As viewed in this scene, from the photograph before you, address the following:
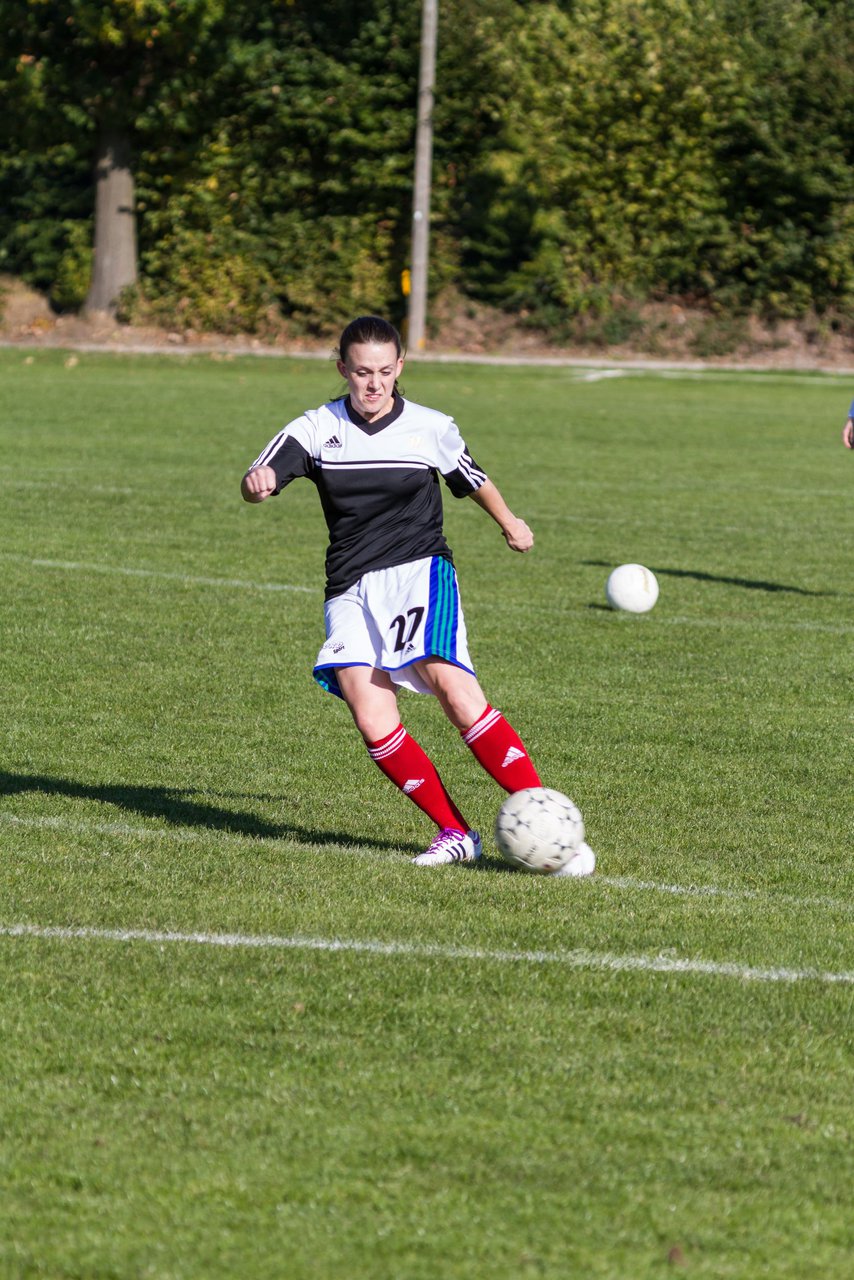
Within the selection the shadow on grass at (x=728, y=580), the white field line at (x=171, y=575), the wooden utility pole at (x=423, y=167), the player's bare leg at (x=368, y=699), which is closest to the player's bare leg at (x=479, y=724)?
the player's bare leg at (x=368, y=699)

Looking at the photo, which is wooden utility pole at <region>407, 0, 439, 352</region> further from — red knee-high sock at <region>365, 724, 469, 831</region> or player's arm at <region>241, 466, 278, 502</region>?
player's arm at <region>241, 466, 278, 502</region>

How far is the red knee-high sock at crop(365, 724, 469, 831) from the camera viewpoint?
573cm

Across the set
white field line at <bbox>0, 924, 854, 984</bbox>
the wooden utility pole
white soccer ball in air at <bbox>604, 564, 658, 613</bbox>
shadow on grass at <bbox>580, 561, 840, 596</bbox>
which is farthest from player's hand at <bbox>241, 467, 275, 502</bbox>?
the wooden utility pole

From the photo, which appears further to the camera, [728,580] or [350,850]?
[728,580]

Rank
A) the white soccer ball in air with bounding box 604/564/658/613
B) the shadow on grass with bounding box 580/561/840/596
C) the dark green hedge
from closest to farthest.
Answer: the white soccer ball in air with bounding box 604/564/658/613 < the shadow on grass with bounding box 580/561/840/596 < the dark green hedge

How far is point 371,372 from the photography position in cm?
553

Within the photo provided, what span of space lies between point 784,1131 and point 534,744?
3896 millimetres

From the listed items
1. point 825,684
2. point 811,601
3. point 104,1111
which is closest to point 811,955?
point 104,1111

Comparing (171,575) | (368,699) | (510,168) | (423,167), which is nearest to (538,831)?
(368,699)

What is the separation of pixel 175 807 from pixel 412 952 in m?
1.86

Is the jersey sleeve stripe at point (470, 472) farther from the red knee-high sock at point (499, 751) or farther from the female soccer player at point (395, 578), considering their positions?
the red knee-high sock at point (499, 751)

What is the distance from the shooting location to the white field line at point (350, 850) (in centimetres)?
536

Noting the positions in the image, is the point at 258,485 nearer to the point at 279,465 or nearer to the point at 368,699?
the point at 279,465

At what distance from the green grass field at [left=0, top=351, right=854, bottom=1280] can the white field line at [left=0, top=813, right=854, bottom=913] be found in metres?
0.02
